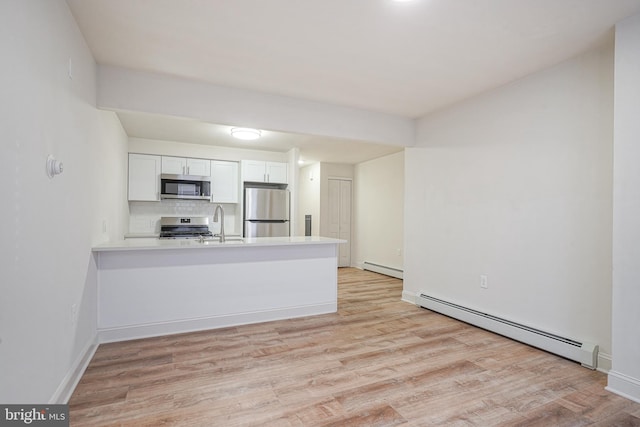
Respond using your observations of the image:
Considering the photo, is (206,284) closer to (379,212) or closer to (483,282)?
(483,282)

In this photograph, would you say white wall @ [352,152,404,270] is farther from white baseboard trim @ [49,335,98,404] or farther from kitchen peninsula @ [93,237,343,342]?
white baseboard trim @ [49,335,98,404]

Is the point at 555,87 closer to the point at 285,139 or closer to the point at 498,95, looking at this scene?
the point at 498,95

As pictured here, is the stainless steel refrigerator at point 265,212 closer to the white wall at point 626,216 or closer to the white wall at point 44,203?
the white wall at point 44,203

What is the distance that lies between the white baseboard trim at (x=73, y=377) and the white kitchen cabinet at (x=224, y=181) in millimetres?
3178

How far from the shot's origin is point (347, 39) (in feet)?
7.92

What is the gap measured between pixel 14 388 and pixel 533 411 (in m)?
2.67

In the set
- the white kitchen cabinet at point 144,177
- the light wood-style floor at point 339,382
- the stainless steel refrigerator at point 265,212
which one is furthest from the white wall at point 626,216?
the white kitchen cabinet at point 144,177

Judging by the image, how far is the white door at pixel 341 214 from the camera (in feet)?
23.7

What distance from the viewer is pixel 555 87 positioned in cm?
277

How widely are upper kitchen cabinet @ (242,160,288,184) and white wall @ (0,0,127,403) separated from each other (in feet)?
9.92

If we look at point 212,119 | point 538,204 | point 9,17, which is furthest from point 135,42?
point 538,204

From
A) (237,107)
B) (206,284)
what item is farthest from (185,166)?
(206,284)

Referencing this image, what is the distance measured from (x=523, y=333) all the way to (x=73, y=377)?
3.57 meters

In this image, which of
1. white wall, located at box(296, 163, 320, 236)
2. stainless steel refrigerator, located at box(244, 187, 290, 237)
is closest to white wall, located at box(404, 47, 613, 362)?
stainless steel refrigerator, located at box(244, 187, 290, 237)
